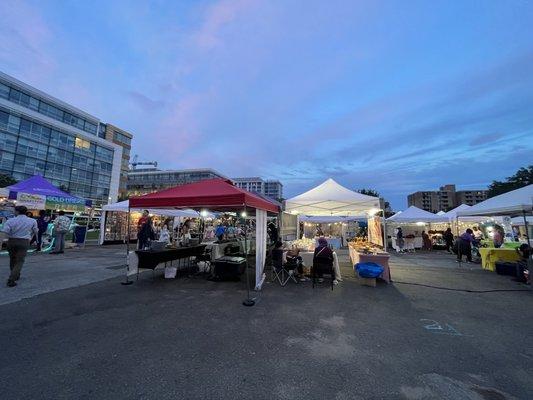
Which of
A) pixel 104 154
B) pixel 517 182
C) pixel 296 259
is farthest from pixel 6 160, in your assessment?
pixel 517 182

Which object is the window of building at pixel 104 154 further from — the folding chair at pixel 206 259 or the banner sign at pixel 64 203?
the folding chair at pixel 206 259

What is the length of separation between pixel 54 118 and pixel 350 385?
6234 cm

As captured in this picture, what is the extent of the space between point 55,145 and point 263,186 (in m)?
103

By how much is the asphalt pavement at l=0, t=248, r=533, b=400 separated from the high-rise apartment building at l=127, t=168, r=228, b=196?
304ft

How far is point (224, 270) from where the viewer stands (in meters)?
7.05

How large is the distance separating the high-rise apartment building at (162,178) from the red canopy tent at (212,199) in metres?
90.2

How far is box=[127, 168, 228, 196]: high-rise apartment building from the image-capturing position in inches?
3826

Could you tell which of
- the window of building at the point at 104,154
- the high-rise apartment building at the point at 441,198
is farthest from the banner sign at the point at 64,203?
the high-rise apartment building at the point at 441,198

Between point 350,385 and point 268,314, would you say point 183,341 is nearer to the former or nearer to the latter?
point 268,314

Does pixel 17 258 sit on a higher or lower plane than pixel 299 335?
higher

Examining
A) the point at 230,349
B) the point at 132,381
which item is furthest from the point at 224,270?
the point at 132,381

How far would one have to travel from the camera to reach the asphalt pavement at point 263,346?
2389 millimetres

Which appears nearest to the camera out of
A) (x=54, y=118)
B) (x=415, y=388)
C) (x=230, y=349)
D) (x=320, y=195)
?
(x=415, y=388)

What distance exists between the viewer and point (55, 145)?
147ft
